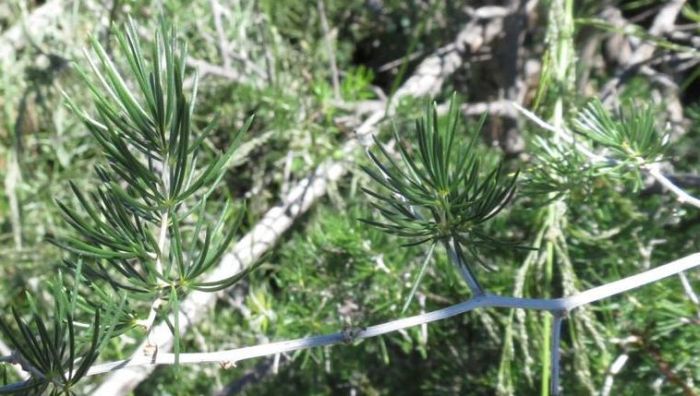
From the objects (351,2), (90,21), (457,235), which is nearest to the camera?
(457,235)

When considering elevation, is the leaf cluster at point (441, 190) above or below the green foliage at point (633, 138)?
above

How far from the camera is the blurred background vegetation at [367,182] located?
66cm

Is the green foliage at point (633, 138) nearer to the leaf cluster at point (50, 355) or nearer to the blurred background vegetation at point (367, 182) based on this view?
the blurred background vegetation at point (367, 182)

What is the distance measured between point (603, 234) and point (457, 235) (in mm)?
360

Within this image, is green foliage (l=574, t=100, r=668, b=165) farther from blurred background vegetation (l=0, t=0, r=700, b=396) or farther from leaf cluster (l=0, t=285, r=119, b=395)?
leaf cluster (l=0, t=285, r=119, b=395)

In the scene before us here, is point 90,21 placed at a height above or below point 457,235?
above

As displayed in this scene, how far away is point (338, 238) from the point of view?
0.73m

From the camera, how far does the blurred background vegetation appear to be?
2.18 ft

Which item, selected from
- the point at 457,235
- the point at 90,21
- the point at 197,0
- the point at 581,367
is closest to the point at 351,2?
the point at 197,0

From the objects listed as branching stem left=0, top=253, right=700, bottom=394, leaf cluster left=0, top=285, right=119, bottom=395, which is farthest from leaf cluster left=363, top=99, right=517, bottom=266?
leaf cluster left=0, top=285, right=119, bottom=395

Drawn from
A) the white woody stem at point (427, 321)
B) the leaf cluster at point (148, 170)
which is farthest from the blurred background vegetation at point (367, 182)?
the leaf cluster at point (148, 170)

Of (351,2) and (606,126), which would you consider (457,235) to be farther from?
(351,2)

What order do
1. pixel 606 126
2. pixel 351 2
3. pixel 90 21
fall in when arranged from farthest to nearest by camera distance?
1. pixel 351 2
2. pixel 90 21
3. pixel 606 126

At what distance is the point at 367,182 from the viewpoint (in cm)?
85
